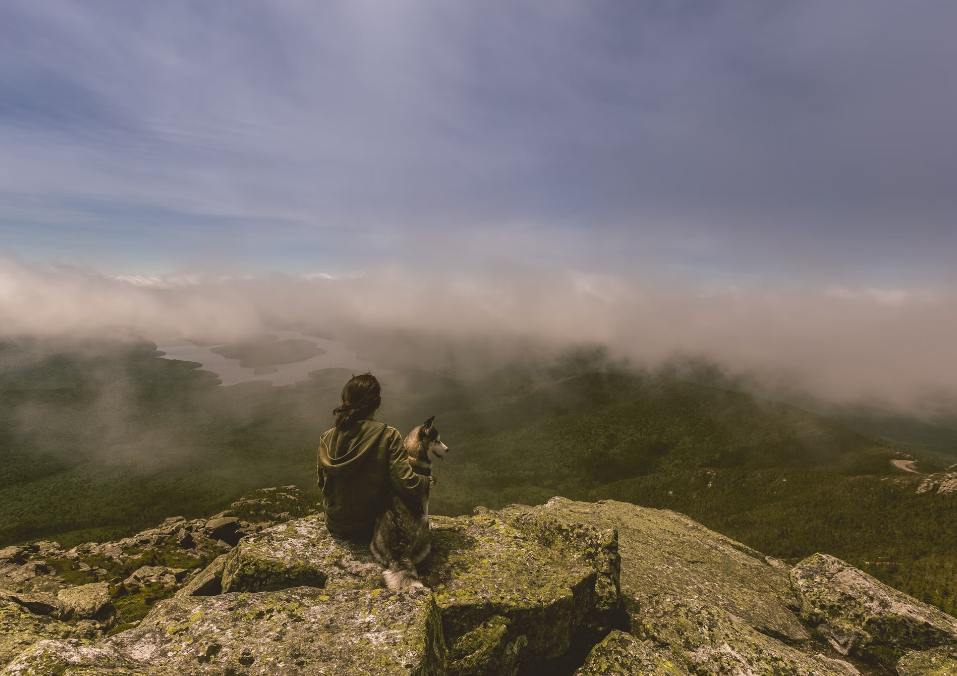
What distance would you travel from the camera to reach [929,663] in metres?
12.0

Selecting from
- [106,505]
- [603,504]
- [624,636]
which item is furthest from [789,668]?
[106,505]

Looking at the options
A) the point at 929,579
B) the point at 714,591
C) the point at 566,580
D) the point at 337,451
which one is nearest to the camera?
the point at 337,451

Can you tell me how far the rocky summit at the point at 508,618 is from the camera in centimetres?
621

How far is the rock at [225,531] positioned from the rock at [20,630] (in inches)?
2794

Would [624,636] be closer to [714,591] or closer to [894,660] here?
[714,591]

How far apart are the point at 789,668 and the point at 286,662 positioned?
36.6ft

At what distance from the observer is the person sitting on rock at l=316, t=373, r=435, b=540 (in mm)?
8820

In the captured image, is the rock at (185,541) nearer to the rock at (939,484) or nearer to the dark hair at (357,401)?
the dark hair at (357,401)

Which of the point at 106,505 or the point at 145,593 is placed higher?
the point at 145,593

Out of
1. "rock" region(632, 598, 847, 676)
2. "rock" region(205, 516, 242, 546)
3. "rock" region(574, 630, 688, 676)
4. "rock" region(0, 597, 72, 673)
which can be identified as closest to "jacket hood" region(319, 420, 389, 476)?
"rock" region(0, 597, 72, 673)

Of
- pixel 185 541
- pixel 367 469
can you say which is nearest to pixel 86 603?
pixel 367 469

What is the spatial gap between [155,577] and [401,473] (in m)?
45.8

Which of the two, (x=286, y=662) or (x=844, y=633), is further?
(x=844, y=633)

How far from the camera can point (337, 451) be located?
9.04 metres
